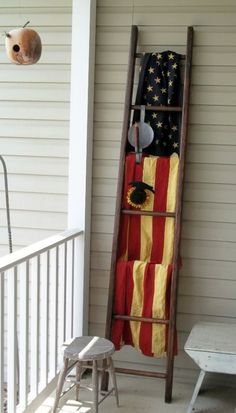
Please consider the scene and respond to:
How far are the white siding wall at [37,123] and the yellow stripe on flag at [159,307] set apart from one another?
0.82 meters

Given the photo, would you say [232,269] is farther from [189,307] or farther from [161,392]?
[161,392]

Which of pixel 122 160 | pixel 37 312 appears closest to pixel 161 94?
pixel 122 160

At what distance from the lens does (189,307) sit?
3.75 meters

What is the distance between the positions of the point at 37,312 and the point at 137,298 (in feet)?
2.41

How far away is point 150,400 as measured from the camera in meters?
3.48

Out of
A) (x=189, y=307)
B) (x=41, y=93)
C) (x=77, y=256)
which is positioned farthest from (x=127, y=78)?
(x=189, y=307)

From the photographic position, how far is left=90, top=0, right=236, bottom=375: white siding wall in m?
3.58

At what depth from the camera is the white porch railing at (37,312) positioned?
275cm

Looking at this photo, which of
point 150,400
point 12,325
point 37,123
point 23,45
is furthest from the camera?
point 37,123

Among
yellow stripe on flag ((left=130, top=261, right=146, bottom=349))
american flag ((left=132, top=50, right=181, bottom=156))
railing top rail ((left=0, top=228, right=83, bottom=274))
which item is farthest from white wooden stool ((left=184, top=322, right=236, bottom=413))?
american flag ((left=132, top=50, right=181, bottom=156))

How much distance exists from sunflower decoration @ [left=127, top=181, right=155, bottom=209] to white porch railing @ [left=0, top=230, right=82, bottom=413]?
419 mm

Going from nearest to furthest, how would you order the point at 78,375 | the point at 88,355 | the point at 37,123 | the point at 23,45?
the point at 88,355 < the point at 23,45 < the point at 78,375 < the point at 37,123

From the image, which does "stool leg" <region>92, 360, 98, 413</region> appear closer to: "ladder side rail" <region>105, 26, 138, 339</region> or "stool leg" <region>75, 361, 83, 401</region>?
"stool leg" <region>75, 361, 83, 401</region>

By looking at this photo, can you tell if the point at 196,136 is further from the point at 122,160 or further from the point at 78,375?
the point at 78,375
